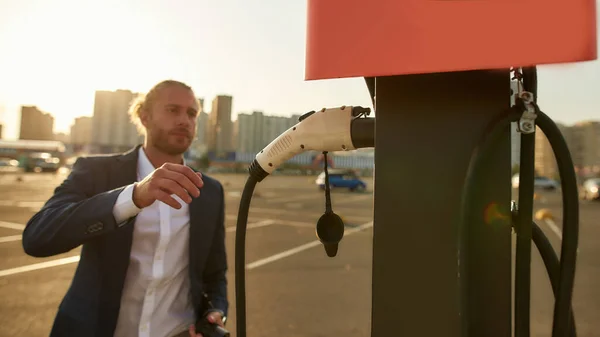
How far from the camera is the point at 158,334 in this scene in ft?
4.82

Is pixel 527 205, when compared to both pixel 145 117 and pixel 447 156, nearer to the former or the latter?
pixel 447 156

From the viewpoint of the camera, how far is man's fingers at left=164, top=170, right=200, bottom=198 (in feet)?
2.94

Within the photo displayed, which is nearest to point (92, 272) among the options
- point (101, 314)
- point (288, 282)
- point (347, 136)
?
point (101, 314)

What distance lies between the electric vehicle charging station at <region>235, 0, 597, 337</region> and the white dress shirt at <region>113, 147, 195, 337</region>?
109 cm

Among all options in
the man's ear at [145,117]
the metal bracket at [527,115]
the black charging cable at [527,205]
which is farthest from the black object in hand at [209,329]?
the metal bracket at [527,115]

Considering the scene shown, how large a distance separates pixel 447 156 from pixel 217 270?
4.62 ft

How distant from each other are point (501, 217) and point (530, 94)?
0.63ft

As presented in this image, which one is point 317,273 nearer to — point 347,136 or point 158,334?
point 158,334

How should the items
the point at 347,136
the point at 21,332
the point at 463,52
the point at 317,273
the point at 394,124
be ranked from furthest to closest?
the point at 317,273 → the point at 21,332 → the point at 347,136 → the point at 394,124 → the point at 463,52

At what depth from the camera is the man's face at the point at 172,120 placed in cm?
167

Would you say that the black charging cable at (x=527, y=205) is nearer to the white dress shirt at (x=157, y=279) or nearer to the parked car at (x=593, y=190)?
the white dress shirt at (x=157, y=279)

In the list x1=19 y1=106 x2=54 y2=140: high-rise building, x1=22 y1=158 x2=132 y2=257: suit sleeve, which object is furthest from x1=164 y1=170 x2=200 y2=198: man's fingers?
x1=19 y1=106 x2=54 y2=140: high-rise building

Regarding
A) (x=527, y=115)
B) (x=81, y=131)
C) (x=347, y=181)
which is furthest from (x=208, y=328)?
(x=81, y=131)

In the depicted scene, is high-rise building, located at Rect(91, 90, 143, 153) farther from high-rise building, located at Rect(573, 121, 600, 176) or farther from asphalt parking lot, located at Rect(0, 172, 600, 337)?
high-rise building, located at Rect(573, 121, 600, 176)
